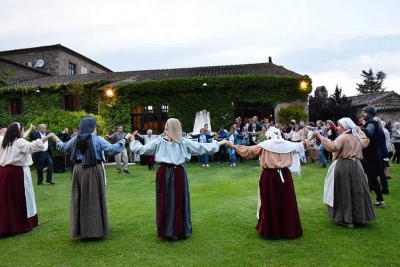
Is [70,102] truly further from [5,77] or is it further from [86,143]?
[86,143]

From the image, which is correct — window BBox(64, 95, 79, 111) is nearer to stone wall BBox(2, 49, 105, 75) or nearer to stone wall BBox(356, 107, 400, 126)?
stone wall BBox(2, 49, 105, 75)

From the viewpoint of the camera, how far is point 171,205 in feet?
17.1

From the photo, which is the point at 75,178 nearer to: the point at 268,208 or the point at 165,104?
the point at 268,208

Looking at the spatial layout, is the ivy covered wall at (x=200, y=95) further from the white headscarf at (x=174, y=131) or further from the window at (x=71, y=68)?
the window at (x=71, y=68)

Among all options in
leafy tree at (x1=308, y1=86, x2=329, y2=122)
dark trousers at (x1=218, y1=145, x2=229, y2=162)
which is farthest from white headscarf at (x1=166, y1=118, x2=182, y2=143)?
leafy tree at (x1=308, y1=86, x2=329, y2=122)

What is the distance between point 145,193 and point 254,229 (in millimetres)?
4276

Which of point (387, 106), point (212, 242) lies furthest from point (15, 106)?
point (387, 106)

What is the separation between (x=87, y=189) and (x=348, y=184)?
169 inches

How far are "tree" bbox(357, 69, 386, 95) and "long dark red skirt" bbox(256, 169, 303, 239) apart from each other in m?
62.8

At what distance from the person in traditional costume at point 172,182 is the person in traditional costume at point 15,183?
2.15 m

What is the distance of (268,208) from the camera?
5176mm

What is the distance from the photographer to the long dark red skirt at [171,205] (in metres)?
5.20

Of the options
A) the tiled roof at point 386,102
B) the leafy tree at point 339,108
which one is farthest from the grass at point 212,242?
the tiled roof at point 386,102

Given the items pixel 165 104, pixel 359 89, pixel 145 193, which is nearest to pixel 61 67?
pixel 165 104
